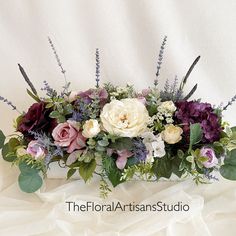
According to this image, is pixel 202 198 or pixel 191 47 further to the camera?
pixel 191 47

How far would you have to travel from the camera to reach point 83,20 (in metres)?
1.16

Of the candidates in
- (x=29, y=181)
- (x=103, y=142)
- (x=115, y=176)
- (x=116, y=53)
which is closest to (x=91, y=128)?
(x=103, y=142)

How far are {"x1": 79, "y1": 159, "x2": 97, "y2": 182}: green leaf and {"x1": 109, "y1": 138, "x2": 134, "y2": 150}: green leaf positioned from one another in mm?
75

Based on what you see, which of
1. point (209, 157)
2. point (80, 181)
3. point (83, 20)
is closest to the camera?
point (209, 157)

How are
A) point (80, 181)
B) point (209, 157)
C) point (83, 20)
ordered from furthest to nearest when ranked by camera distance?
point (83, 20) < point (80, 181) < point (209, 157)

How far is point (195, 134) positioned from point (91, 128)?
0.26 metres

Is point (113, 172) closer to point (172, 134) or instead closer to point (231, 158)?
point (172, 134)

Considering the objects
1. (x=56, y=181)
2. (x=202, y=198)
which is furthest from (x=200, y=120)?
(x=56, y=181)

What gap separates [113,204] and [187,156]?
0.24 metres

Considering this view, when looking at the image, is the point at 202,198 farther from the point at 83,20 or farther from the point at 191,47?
the point at 83,20

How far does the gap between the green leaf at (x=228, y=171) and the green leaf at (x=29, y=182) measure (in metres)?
0.50

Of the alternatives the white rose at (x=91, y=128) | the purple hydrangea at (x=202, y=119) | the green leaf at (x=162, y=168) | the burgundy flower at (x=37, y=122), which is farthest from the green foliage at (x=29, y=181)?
the purple hydrangea at (x=202, y=119)

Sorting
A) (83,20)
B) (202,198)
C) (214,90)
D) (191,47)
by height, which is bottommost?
(202,198)

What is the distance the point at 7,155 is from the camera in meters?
1.06
